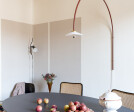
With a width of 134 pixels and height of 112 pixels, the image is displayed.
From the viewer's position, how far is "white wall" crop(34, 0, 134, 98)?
Result: 3139 millimetres

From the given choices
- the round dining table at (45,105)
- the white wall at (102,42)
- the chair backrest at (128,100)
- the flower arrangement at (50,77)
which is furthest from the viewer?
the flower arrangement at (50,77)

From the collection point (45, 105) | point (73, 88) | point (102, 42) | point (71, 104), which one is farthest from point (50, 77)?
point (71, 104)

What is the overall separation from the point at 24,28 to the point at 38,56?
902mm

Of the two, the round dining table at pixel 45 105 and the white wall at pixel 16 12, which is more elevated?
the white wall at pixel 16 12

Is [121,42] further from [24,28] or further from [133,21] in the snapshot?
[24,28]

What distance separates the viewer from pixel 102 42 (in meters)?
3.52

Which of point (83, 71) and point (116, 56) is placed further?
point (83, 71)

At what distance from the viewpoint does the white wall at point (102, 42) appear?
314 centimetres

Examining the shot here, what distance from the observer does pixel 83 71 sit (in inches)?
152

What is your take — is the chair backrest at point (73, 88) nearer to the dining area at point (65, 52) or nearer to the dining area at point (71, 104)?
the dining area at point (65, 52)

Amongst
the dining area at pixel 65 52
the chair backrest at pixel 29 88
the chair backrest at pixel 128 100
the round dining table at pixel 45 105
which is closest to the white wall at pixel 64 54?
the dining area at pixel 65 52

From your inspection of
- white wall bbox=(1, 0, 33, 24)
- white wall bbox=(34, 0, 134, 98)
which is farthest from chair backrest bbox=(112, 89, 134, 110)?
white wall bbox=(1, 0, 33, 24)

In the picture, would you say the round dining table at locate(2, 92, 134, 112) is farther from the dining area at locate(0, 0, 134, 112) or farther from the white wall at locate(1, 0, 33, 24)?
the white wall at locate(1, 0, 33, 24)

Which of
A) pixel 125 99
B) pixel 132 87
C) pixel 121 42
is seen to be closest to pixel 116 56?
pixel 121 42
